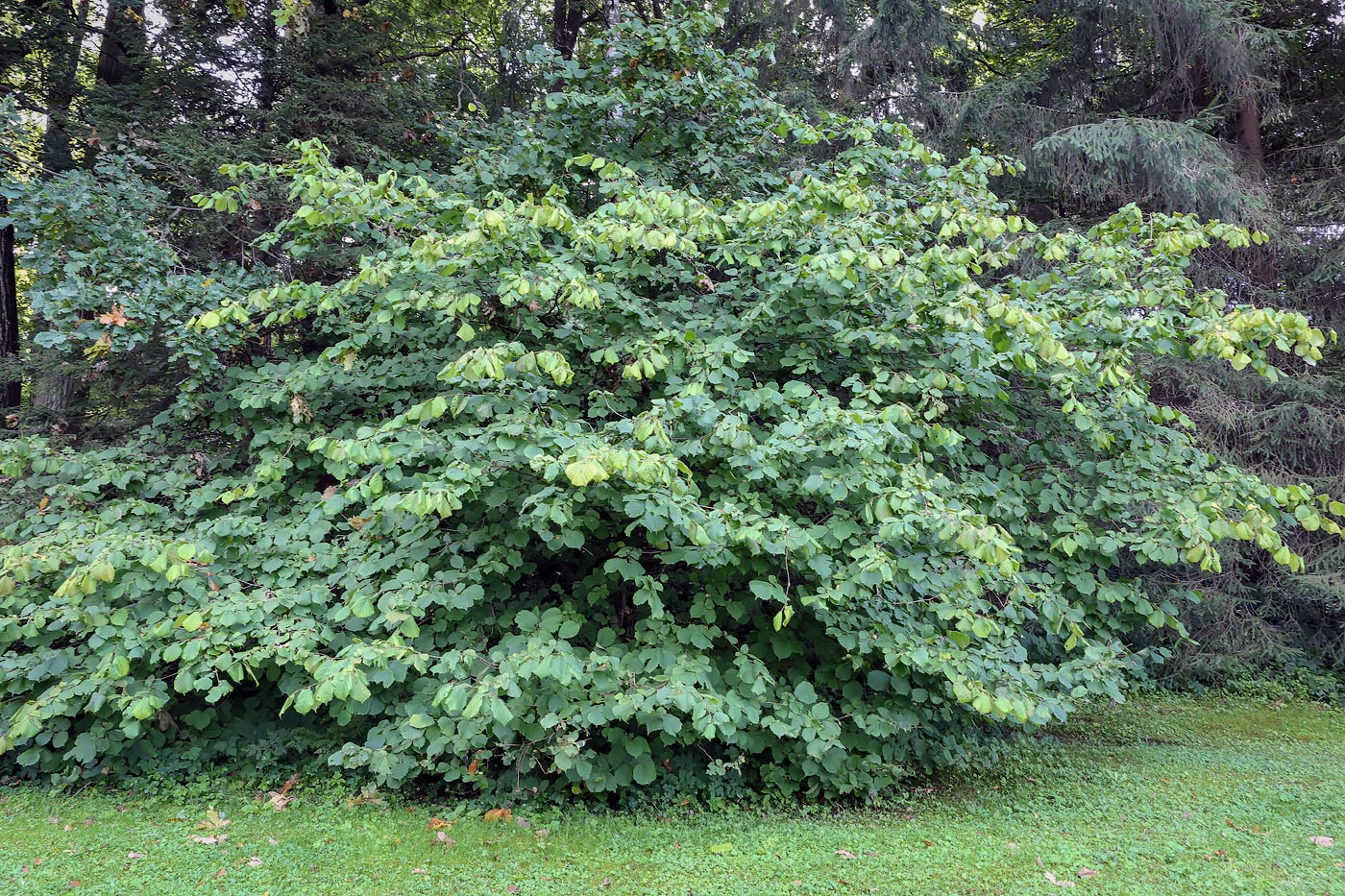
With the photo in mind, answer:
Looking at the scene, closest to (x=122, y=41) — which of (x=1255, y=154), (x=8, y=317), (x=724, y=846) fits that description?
(x=8, y=317)

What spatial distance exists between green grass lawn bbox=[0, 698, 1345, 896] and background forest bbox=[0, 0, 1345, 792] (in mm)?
290

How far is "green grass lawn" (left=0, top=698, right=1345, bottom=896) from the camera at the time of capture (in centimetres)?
321

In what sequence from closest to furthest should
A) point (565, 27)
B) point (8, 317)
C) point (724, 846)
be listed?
1. point (724, 846)
2. point (8, 317)
3. point (565, 27)

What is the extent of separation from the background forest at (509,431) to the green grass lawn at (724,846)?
29cm

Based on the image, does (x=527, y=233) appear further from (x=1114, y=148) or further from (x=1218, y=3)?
(x=1218, y=3)

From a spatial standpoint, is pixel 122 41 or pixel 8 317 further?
pixel 8 317

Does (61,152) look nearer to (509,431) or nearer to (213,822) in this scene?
(213,822)

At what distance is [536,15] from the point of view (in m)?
9.74

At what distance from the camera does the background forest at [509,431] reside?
11.3 ft

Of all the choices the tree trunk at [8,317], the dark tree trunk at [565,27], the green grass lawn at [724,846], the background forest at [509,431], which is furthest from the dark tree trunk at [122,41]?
the green grass lawn at [724,846]

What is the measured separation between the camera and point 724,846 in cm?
360

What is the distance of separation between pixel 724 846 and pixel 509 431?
6.79 ft

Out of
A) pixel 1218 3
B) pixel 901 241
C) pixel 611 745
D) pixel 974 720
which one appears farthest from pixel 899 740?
pixel 1218 3

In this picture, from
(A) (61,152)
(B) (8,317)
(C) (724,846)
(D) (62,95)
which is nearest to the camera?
(C) (724,846)
